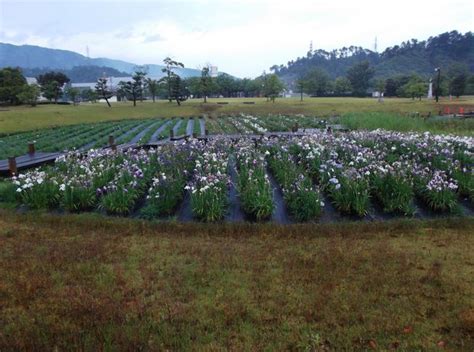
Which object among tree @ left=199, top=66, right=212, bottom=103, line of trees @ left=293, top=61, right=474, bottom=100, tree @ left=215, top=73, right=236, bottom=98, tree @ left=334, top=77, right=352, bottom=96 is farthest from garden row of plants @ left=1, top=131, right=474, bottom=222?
tree @ left=334, top=77, right=352, bottom=96

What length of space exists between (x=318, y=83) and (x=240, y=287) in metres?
81.1

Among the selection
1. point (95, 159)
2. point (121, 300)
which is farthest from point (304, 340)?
point (95, 159)

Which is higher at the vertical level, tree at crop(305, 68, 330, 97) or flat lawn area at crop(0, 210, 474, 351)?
tree at crop(305, 68, 330, 97)

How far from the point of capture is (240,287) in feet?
14.3

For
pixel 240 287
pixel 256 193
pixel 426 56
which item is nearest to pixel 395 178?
pixel 256 193

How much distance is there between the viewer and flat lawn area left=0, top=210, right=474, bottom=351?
3414mm

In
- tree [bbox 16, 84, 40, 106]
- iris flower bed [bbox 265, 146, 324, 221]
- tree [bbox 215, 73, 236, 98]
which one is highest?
tree [bbox 215, 73, 236, 98]

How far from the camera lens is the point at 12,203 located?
8.07 metres

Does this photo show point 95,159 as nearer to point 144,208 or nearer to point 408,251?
point 144,208

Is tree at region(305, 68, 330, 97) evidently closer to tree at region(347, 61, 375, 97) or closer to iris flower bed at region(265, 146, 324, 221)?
tree at region(347, 61, 375, 97)

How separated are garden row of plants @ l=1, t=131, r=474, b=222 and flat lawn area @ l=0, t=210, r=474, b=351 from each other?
0.67 metres

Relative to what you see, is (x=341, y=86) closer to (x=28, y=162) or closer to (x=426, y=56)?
(x=426, y=56)

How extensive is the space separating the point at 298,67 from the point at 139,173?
166 m

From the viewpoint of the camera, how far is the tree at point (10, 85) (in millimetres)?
51222
